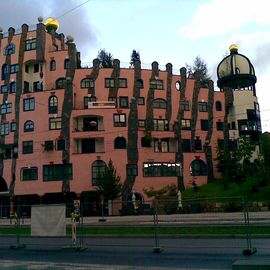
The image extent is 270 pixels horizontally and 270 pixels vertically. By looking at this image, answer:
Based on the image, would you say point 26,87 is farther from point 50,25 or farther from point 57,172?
point 57,172

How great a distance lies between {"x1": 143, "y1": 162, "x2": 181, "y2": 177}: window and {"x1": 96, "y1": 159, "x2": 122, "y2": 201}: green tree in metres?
4.96

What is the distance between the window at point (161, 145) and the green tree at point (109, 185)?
25.4 feet

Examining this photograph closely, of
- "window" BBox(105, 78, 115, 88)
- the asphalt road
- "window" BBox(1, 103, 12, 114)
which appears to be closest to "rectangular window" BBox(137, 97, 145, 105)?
"window" BBox(105, 78, 115, 88)

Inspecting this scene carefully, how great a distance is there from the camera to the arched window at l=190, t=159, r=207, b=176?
61.7 m

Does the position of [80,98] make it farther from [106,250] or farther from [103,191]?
[106,250]

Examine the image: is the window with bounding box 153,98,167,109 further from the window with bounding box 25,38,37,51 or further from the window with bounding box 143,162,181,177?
the window with bounding box 25,38,37,51

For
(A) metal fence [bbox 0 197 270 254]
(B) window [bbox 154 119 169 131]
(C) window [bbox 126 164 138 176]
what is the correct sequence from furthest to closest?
(B) window [bbox 154 119 169 131], (C) window [bbox 126 164 138 176], (A) metal fence [bbox 0 197 270 254]

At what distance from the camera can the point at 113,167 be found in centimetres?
5606

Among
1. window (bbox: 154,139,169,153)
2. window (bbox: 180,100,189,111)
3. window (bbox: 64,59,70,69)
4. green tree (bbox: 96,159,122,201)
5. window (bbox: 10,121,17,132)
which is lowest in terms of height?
green tree (bbox: 96,159,122,201)

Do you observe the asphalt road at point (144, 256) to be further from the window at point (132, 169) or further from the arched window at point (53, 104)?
the arched window at point (53, 104)

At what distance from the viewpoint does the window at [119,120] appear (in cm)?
5934

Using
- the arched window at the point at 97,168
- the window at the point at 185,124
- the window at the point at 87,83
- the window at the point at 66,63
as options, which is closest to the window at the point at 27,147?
the arched window at the point at 97,168

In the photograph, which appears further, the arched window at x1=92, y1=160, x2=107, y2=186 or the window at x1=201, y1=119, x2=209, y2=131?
the window at x1=201, y1=119, x2=209, y2=131

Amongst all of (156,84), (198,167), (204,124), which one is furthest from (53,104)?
(198,167)
